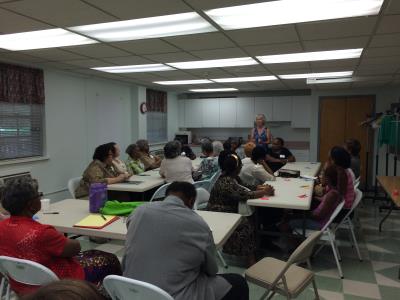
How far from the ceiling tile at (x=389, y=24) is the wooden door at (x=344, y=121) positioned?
4.89 meters

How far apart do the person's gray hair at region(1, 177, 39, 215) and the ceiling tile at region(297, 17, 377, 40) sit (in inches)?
95.5

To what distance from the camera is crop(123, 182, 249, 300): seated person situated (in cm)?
154

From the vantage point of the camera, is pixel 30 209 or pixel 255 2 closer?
pixel 30 209

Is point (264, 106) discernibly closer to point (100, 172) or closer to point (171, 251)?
point (100, 172)

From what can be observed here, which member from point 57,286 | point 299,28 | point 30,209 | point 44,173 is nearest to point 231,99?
point 44,173

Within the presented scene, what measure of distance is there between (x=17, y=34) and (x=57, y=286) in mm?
3228

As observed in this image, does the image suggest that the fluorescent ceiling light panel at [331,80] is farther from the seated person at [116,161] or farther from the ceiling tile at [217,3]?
the ceiling tile at [217,3]

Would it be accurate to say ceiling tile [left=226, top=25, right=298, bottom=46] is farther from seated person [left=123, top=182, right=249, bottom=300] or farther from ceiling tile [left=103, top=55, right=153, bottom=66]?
seated person [left=123, top=182, right=249, bottom=300]

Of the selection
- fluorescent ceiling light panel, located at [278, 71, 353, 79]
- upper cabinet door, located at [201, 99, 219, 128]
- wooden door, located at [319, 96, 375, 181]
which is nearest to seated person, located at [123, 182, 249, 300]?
fluorescent ceiling light panel, located at [278, 71, 353, 79]

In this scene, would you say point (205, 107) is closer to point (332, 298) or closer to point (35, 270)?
point (332, 298)

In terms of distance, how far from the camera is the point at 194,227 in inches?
62.6

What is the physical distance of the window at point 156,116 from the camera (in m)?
7.80

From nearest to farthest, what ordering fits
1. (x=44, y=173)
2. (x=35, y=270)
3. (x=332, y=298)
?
1. (x=35, y=270)
2. (x=332, y=298)
3. (x=44, y=173)

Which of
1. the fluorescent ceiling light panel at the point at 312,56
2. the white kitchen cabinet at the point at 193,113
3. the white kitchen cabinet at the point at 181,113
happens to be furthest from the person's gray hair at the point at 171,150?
the white kitchen cabinet at the point at 181,113
